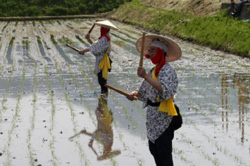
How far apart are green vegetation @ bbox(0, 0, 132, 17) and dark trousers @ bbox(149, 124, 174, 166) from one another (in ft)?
119

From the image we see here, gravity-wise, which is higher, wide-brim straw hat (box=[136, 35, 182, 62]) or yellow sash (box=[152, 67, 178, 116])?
wide-brim straw hat (box=[136, 35, 182, 62])

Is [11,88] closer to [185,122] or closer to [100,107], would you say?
[100,107]

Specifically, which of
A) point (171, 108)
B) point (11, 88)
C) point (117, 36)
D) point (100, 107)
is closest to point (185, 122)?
point (100, 107)

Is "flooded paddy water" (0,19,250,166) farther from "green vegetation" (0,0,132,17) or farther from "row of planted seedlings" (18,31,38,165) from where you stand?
"green vegetation" (0,0,132,17)

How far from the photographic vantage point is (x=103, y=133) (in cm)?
964

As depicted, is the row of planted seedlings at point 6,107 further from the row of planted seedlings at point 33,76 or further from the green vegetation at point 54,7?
the green vegetation at point 54,7

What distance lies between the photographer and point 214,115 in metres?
10.9

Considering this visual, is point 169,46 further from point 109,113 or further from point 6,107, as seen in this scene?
point 6,107

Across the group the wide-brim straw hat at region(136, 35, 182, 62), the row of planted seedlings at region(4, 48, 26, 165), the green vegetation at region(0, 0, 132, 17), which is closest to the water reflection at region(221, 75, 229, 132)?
the row of planted seedlings at region(4, 48, 26, 165)

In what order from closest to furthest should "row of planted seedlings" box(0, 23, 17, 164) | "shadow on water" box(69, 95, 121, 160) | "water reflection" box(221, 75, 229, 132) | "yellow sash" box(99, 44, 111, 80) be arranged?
"shadow on water" box(69, 95, 121, 160)
"row of planted seedlings" box(0, 23, 17, 164)
"water reflection" box(221, 75, 229, 132)
"yellow sash" box(99, 44, 111, 80)

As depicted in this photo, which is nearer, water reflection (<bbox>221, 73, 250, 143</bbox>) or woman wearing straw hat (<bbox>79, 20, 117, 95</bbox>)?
water reflection (<bbox>221, 73, 250, 143</bbox>)

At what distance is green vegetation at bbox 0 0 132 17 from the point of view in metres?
42.4

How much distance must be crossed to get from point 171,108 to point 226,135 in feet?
10.2

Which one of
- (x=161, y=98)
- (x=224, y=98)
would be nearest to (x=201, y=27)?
(x=224, y=98)
